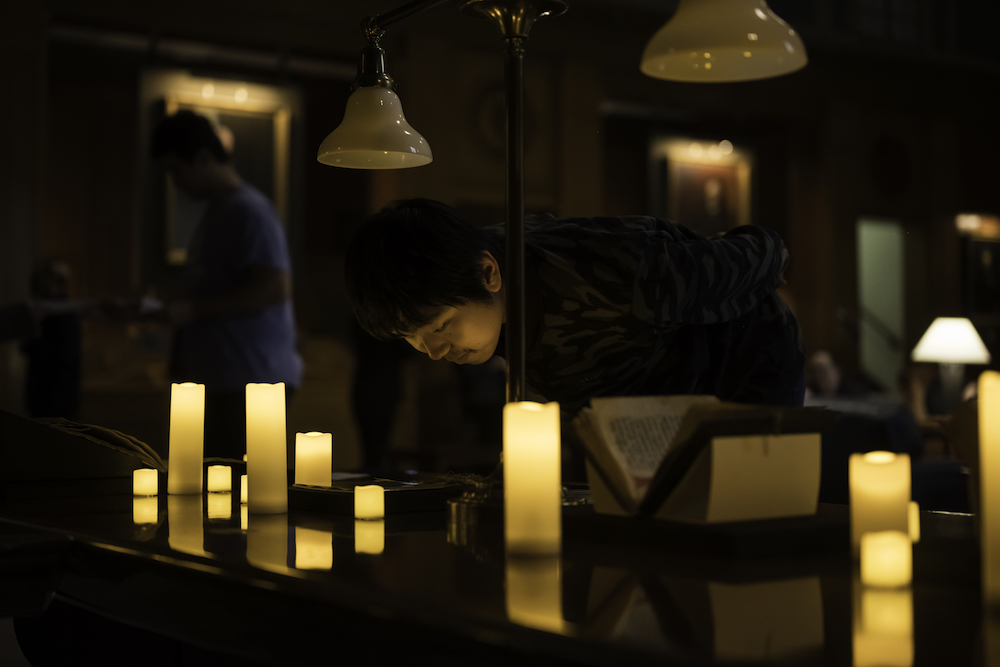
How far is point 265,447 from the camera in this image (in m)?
1.19

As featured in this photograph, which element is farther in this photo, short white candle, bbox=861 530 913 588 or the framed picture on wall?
the framed picture on wall

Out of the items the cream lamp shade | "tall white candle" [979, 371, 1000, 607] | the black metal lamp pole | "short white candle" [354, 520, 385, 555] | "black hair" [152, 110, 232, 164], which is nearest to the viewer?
"tall white candle" [979, 371, 1000, 607]

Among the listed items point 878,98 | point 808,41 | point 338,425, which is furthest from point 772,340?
point 878,98

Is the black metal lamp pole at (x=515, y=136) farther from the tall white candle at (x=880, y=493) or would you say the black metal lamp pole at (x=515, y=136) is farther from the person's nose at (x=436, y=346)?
the tall white candle at (x=880, y=493)

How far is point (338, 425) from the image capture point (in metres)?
6.68

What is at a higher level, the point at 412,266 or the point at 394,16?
the point at 394,16

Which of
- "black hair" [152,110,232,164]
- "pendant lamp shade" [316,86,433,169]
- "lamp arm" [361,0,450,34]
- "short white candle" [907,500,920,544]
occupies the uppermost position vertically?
"black hair" [152,110,232,164]

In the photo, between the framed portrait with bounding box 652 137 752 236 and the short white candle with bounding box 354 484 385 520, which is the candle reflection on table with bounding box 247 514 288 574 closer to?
the short white candle with bounding box 354 484 385 520

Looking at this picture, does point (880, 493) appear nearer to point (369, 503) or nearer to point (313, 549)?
point (313, 549)

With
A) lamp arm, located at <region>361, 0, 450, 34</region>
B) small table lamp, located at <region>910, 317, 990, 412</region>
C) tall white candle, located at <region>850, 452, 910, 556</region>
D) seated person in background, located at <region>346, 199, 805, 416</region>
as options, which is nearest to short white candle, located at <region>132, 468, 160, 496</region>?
seated person in background, located at <region>346, 199, 805, 416</region>

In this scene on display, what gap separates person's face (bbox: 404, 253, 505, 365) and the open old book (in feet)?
1.43

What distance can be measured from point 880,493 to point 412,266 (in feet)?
2.28

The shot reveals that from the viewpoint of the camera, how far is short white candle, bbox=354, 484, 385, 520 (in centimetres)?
118

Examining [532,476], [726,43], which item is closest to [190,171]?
[726,43]
